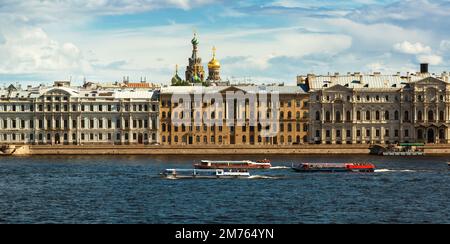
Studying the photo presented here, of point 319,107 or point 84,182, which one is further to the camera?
point 319,107

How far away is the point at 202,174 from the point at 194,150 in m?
27.8

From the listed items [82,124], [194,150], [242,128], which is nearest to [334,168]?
[194,150]

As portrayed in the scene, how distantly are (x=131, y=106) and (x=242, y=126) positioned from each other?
11.2 meters

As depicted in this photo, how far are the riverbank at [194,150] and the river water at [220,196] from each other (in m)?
16.3

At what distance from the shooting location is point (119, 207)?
46.9 meters

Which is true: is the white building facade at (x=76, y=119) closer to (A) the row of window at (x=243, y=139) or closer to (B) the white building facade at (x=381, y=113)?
(A) the row of window at (x=243, y=139)

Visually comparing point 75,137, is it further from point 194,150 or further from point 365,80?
point 365,80

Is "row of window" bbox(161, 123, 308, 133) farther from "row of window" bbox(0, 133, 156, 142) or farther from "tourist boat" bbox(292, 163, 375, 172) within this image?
"tourist boat" bbox(292, 163, 375, 172)

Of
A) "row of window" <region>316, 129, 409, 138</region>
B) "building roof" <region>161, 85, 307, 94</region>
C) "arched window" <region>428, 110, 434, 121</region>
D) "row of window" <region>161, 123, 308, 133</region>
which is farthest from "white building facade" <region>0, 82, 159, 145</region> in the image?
"arched window" <region>428, 110, 434, 121</region>

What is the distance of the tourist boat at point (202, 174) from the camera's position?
6575cm

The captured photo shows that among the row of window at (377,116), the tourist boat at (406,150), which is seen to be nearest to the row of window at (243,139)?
the row of window at (377,116)

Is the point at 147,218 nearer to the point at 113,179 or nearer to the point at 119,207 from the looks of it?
the point at 119,207

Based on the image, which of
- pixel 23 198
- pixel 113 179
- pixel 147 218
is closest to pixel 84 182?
pixel 113 179

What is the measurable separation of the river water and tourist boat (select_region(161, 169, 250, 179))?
1167mm
